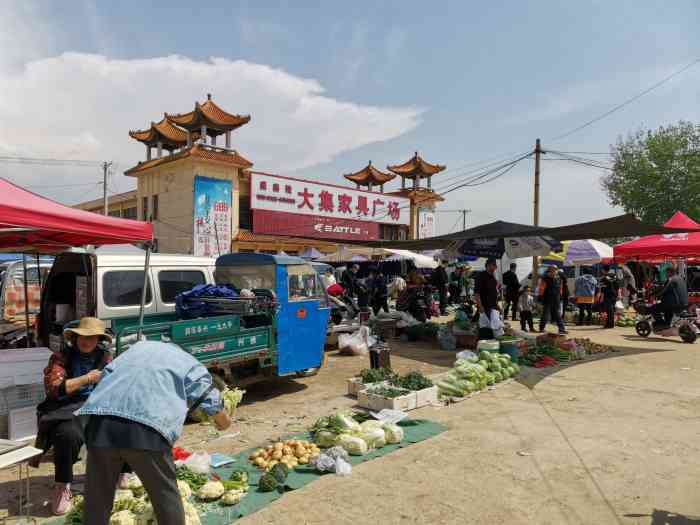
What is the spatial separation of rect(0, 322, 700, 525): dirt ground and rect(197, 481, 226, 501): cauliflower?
36 cm

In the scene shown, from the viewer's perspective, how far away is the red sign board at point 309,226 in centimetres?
2586

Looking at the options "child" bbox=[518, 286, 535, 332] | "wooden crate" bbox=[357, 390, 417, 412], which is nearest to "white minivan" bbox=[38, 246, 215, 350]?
"wooden crate" bbox=[357, 390, 417, 412]

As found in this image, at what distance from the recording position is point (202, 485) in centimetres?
374

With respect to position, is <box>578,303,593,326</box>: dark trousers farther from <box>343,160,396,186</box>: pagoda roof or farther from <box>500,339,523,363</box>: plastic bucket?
<box>343,160,396,186</box>: pagoda roof

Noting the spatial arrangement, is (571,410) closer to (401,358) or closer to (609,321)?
(401,358)

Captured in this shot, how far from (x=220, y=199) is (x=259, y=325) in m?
19.5

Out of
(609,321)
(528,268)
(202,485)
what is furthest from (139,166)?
(202,485)

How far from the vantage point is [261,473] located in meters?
4.17

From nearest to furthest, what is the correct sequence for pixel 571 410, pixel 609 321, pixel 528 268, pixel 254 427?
pixel 254 427
pixel 571 410
pixel 609 321
pixel 528 268

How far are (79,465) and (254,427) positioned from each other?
5.72 ft

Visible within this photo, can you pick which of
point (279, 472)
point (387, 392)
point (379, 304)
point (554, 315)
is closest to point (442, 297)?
point (379, 304)

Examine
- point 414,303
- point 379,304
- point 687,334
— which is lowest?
point 687,334

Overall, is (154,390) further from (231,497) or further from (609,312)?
(609,312)

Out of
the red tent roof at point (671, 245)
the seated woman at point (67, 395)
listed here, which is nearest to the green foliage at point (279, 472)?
the seated woman at point (67, 395)
